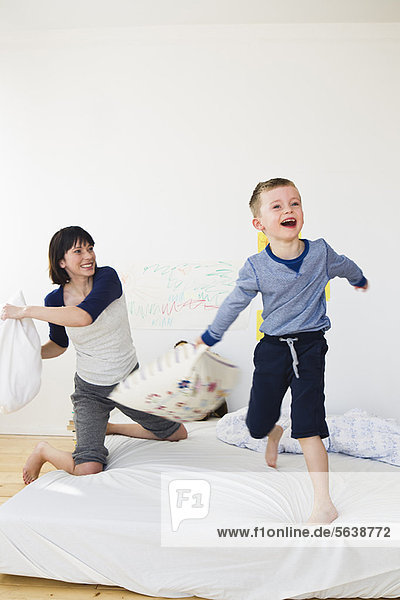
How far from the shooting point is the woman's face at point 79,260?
2.06 meters

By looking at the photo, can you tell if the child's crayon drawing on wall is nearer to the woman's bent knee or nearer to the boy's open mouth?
the woman's bent knee

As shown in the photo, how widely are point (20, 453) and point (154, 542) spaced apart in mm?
1637

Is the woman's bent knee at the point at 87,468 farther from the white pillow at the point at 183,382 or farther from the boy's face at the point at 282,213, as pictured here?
the boy's face at the point at 282,213

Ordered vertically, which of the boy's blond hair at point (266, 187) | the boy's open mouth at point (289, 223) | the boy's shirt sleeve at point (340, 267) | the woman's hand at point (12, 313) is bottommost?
the woman's hand at point (12, 313)

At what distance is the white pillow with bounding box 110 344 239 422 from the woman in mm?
304

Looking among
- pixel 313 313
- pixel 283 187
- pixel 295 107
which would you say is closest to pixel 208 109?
pixel 295 107

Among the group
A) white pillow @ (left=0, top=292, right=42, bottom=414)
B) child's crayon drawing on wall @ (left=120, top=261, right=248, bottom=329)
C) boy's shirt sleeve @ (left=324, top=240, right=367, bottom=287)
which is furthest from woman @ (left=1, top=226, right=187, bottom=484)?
child's crayon drawing on wall @ (left=120, top=261, right=248, bottom=329)

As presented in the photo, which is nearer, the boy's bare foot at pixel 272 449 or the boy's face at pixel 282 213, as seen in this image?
the boy's face at pixel 282 213

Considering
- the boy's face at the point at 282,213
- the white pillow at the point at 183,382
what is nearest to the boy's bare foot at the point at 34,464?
the white pillow at the point at 183,382

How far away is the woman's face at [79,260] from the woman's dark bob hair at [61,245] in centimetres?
1

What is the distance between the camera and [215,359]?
1737 mm

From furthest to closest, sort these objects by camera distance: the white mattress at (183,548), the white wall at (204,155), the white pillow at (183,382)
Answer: the white wall at (204,155), the white pillow at (183,382), the white mattress at (183,548)

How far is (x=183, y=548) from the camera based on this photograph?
151 centimetres

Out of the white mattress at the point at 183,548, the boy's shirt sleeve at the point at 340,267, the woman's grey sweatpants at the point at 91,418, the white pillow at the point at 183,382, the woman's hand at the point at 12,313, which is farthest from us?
the woman's grey sweatpants at the point at 91,418
